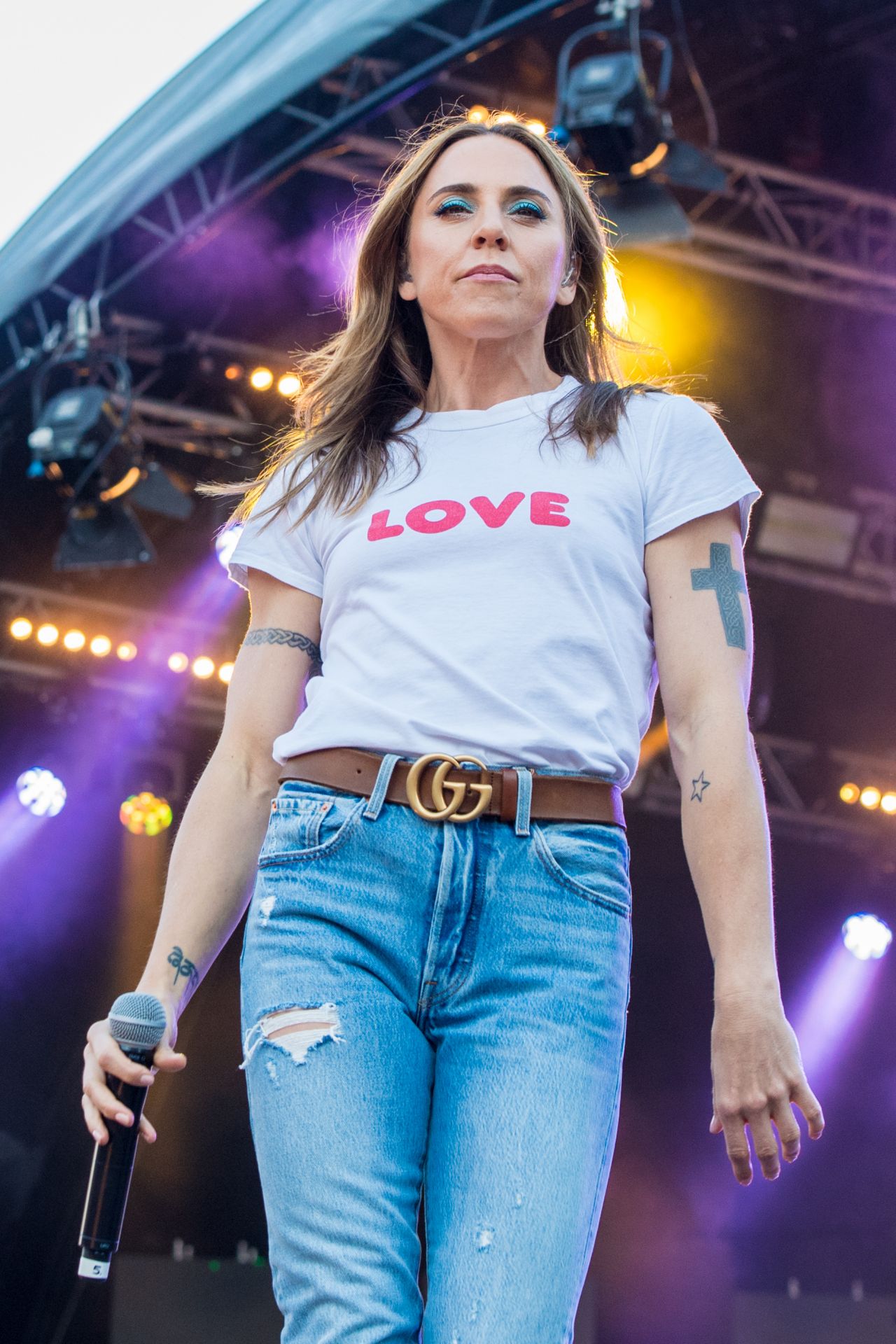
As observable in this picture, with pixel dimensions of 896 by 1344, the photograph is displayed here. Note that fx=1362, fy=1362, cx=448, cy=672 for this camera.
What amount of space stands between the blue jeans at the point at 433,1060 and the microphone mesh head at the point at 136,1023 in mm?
100

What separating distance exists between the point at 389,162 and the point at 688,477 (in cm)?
524

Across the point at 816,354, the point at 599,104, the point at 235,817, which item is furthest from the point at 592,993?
the point at 816,354

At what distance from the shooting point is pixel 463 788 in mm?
1471

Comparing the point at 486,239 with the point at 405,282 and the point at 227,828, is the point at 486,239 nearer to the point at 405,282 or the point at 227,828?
the point at 405,282

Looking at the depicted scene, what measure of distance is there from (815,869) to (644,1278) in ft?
8.75

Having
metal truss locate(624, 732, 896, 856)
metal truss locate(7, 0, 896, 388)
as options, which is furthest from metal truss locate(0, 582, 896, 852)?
metal truss locate(7, 0, 896, 388)

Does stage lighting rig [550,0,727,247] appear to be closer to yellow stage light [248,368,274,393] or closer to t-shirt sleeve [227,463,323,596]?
yellow stage light [248,368,274,393]

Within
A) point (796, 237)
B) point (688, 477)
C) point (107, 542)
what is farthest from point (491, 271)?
point (796, 237)

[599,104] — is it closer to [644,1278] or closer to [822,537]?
[822,537]

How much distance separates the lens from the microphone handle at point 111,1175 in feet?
4.76

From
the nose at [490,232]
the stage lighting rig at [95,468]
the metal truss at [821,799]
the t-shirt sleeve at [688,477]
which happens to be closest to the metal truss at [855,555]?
the metal truss at [821,799]

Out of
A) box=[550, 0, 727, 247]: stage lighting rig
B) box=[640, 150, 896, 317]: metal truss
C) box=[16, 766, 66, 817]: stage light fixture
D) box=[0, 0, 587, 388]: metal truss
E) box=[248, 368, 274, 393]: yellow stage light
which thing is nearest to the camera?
box=[0, 0, 587, 388]: metal truss

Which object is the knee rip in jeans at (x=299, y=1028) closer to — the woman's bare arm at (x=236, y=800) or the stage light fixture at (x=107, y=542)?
the woman's bare arm at (x=236, y=800)

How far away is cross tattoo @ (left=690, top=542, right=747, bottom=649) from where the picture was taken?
64.8 inches
